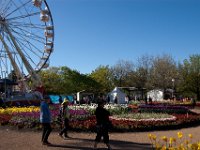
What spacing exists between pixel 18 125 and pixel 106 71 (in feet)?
249

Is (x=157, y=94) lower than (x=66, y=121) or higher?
higher

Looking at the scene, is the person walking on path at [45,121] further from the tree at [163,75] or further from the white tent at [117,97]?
the tree at [163,75]

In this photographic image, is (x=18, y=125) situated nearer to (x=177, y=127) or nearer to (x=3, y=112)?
(x=3, y=112)

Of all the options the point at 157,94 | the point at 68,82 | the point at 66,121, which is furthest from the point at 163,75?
the point at 66,121

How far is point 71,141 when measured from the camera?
1449cm

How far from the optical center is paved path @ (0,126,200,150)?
13070mm

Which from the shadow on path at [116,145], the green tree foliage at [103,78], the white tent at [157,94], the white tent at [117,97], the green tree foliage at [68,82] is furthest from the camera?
the green tree foliage at [103,78]

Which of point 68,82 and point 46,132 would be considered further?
Result: point 68,82

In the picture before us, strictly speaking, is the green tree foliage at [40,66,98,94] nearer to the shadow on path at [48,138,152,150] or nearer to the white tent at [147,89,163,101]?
the white tent at [147,89,163,101]

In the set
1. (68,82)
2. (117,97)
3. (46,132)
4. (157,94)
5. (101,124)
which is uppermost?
(68,82)

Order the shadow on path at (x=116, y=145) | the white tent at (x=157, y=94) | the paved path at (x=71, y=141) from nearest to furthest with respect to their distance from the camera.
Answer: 1. the shadow on path at (x=116, y=145)
2. the paved path at (x=71, y=141)
3. the white tent at (x=157, y=94)

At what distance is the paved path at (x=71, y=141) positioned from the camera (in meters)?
13.1

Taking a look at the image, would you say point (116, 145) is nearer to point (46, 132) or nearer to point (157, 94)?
A: point (46, 132)

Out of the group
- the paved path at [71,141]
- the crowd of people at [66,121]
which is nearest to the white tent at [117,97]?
the paved path at [71,141]
